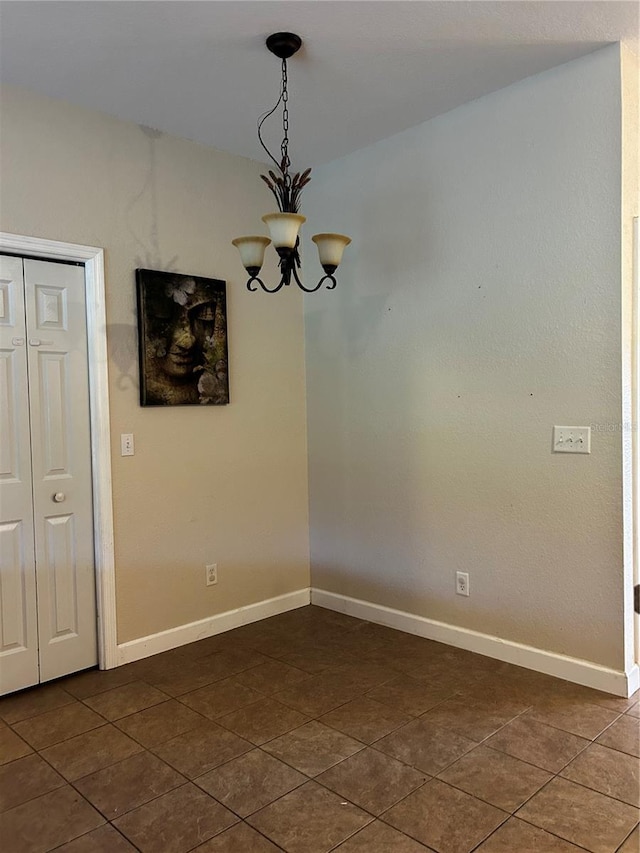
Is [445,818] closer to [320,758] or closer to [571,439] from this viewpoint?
[320,758]

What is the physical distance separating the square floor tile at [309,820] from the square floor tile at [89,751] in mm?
639

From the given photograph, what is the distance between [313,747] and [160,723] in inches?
25.2

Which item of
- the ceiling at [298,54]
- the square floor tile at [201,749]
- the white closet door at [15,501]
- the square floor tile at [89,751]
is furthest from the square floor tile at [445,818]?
the ceiling at [298,54]

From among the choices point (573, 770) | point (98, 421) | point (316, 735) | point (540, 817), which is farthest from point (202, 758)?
point (98, 421)

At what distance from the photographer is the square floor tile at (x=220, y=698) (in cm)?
257

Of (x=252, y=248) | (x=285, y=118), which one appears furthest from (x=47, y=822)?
(x=285, y=118)

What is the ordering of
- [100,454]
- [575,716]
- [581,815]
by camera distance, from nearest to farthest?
[581,815]
[575,716]
[100,454]

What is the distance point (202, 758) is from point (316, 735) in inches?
16.8

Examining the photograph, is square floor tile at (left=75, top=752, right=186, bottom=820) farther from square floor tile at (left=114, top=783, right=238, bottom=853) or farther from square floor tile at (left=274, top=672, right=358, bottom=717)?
square floor tile at (left=274, top=672, right=358, bottom=717)

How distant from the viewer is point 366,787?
2018 millimetres

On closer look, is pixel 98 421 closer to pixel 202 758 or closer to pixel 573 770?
pixel 202 758

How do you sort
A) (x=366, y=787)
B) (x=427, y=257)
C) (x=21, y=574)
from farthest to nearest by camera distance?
(x=427, y=257), (x=21, y=574), (x=366, y=787)

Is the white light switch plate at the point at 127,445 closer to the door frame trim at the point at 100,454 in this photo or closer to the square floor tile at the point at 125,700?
the door frame trim at the point at 100,454

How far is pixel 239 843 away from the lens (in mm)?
1772
